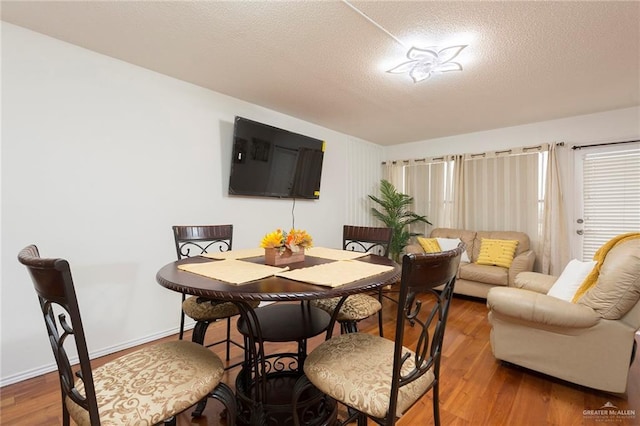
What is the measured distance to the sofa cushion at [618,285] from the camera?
1603mm

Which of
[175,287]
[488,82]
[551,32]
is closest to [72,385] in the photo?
[175,287]

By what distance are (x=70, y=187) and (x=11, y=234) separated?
1.45ft

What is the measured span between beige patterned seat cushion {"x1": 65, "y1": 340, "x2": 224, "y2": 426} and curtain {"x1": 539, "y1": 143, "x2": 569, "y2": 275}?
4.21 meters

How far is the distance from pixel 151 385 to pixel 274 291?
52 cm

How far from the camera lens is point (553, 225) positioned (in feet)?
12.3

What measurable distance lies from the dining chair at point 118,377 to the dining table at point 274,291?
28 cm

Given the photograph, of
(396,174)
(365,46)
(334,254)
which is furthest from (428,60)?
(396,174)

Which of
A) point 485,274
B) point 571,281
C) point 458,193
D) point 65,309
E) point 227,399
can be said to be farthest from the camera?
point 458,193

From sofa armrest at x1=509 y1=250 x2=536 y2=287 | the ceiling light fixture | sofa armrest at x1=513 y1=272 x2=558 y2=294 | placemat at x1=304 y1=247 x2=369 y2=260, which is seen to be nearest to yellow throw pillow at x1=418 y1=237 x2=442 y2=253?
sofa armrest at x1=509 y1=250 x2=536 y2=287

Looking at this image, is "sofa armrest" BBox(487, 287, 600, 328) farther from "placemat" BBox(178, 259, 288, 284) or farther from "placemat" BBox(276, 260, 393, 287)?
"placemat" BBox(178, 259, 288, 284)

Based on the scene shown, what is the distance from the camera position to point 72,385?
0.94m

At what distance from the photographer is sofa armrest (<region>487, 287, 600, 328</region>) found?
5.62 feet

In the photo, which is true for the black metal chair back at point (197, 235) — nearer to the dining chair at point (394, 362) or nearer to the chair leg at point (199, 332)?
the chair leg at point (199, 332)

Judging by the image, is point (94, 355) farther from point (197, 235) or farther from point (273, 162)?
point (273, 162)
